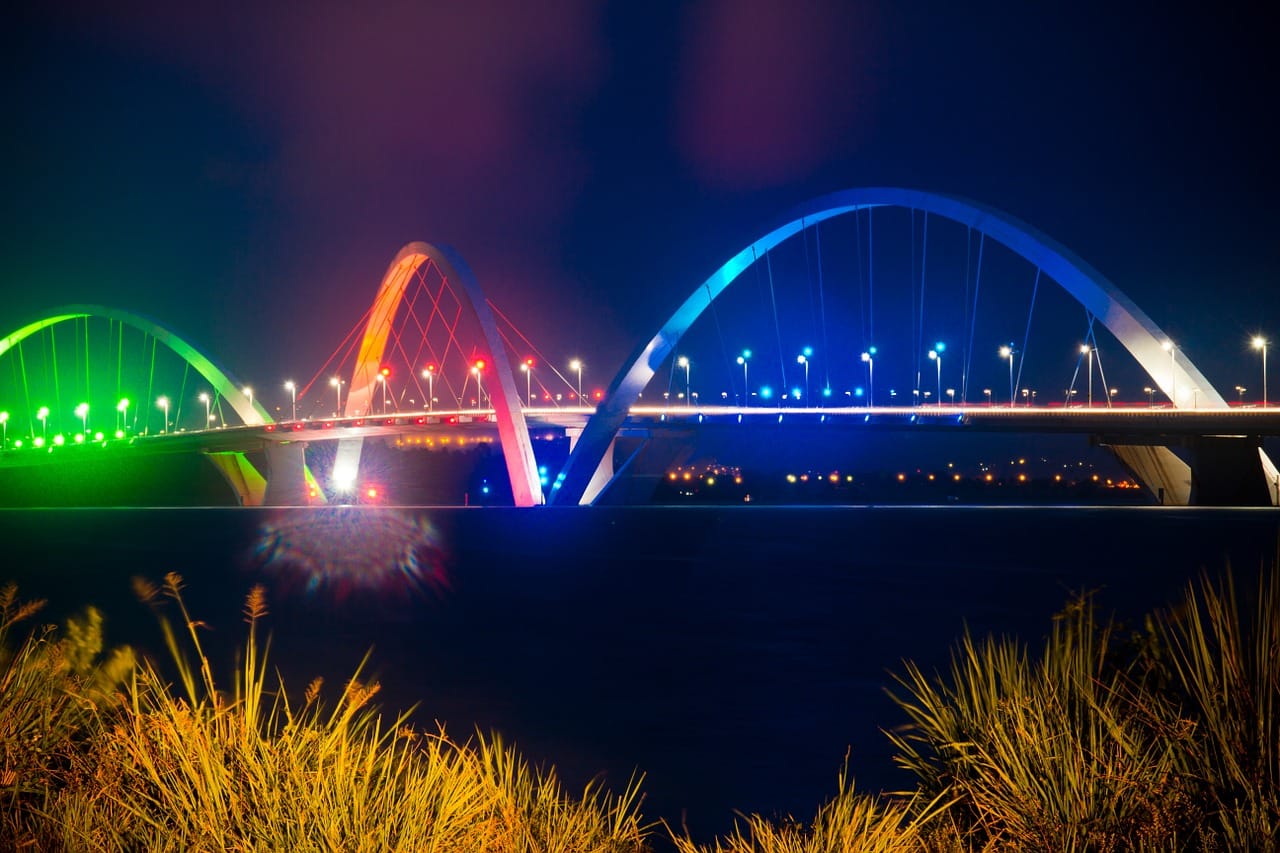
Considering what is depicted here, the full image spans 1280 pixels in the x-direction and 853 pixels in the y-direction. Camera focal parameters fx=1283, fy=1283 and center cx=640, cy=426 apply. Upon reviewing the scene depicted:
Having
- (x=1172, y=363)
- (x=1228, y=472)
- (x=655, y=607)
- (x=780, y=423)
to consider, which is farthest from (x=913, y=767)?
(x=1228, y=472)

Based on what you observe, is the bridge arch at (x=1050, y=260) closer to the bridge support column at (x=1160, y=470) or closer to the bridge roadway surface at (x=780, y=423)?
the bridge roadway surface at (x=780, y=423)

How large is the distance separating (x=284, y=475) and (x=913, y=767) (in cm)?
8996

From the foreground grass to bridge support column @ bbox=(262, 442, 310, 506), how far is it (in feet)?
289

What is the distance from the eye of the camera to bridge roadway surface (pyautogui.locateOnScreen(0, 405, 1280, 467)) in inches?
2362

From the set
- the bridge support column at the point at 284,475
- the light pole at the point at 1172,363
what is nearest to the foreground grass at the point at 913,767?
the light pole at the point at 1172,363

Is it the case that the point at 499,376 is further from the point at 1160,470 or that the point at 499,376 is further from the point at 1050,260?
the point at 1160,470

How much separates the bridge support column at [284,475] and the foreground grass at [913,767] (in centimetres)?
8820

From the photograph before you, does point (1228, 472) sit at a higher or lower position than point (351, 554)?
higher

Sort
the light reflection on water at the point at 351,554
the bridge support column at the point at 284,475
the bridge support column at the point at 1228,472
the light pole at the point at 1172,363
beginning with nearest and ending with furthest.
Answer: the light reflection on water at the point at 351,554 → the light pole at the point at 1172,363 → the bridge support column at the point at 1228,472 → the bridge support column at the point at 284,475

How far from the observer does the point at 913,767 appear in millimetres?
7238

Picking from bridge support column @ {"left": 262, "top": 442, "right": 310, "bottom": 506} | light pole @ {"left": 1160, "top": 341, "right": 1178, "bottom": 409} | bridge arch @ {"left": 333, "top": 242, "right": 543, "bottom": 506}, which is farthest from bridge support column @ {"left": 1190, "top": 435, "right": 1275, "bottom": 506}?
bridge support column @ {"left": 262, "top": 442, "right": 310, "bottom": 506}

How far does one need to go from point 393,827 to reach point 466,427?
75100mm

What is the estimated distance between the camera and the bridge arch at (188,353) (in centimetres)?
9756

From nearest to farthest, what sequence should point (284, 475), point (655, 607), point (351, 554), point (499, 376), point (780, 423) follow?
point (655, 607)
point (351, 554)
point (780, 423)
point (499, 376)
point (284, 475)
